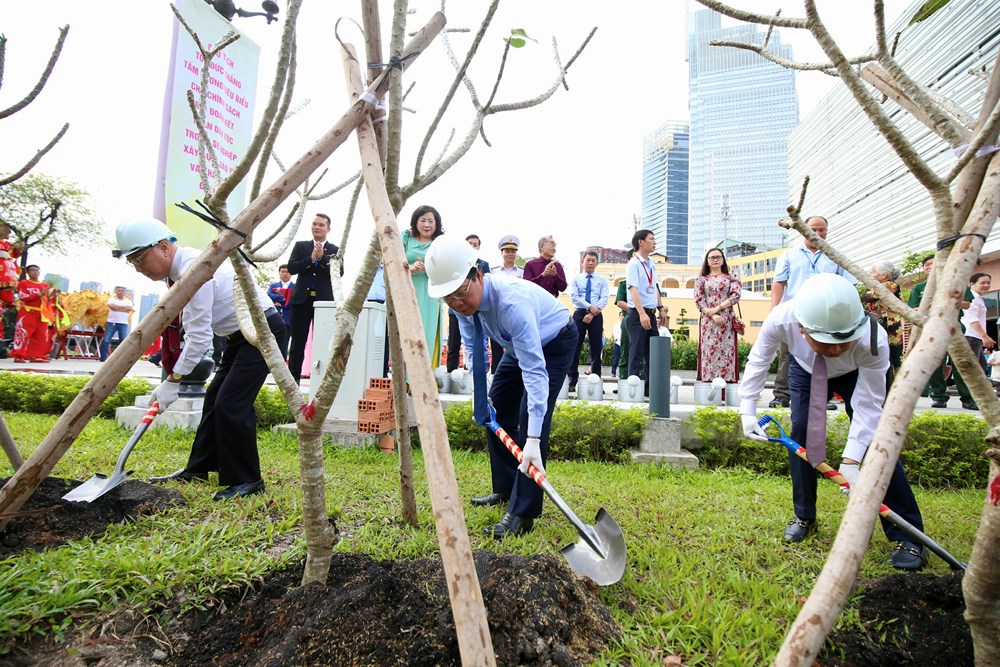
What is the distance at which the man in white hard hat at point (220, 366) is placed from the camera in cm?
296

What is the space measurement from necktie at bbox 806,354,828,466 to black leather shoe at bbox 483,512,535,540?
165 cm

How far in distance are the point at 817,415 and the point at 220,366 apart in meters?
3.89

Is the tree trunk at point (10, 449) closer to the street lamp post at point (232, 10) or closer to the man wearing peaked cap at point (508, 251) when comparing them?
the street lamp post at point (232, 10)

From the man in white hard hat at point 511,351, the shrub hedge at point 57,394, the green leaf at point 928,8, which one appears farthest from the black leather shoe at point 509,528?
the shrub hedge at point 57,394

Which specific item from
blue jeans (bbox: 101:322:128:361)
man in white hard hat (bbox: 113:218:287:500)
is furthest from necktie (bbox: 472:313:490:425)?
blue jeans (bbox: 101:322:128:361)

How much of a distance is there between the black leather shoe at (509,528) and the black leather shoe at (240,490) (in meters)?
1.63

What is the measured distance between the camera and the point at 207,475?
3873 millimetres

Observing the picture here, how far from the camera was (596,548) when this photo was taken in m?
2.59

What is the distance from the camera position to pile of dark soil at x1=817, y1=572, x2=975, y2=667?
6.20 ft

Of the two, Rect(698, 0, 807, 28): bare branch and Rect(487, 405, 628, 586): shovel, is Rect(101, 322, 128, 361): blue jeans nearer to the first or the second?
Rect(487, 405, 628, 586): shovel

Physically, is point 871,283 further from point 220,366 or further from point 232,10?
point 232,10

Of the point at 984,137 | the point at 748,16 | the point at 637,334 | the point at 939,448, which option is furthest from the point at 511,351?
the point at 939,448

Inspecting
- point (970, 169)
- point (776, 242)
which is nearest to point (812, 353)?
point (970, 169)

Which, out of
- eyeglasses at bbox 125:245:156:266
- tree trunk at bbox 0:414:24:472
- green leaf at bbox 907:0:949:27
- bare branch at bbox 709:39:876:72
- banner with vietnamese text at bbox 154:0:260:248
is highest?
banner with vietnamese text at bbox 154:0:260:248
